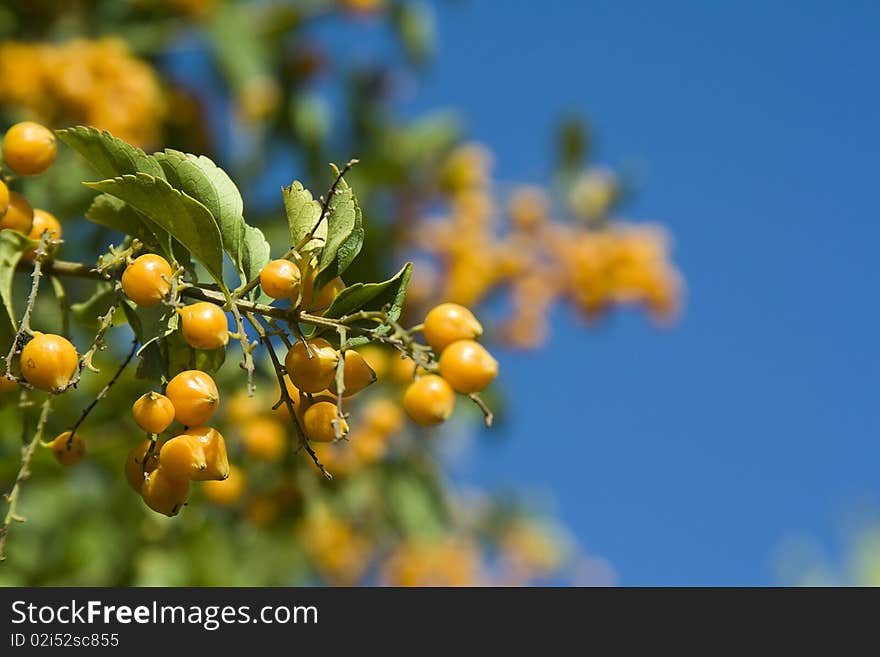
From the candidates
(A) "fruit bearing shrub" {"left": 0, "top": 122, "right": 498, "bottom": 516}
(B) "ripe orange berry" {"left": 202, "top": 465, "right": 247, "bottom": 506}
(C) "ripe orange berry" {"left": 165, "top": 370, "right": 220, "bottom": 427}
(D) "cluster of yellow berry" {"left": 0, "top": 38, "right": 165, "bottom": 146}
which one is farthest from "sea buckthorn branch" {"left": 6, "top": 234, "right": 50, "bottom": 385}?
(D) "cluster of yellow berry" {"left": 0, "top": 38, "right": 165, "bottom": 146}

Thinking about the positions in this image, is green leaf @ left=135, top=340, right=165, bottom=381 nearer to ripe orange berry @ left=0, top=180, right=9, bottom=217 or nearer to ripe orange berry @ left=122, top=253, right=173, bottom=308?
ripe orange berry @ left=122, top=253, right=173, bottom=308

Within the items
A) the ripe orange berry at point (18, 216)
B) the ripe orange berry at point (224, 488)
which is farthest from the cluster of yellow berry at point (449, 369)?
the ripe orange berry at point (224, 488)

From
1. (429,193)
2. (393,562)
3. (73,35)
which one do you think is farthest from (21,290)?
(393,562)

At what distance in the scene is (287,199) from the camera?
147 centimetres

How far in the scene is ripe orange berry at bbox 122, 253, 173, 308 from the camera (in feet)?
4.54

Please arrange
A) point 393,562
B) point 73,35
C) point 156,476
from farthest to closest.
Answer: point 393,562 → point 73,35 → point 156,476

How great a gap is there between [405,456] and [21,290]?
247 cm

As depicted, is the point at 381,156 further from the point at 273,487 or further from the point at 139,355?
the point at 139,355

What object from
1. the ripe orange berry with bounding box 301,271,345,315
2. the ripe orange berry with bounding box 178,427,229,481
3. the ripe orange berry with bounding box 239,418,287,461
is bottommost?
the ripe orange berry with bounding box 178,427,229,481

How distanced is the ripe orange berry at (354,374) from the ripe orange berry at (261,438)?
1.76 meters

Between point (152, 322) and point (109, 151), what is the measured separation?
0.84 ft

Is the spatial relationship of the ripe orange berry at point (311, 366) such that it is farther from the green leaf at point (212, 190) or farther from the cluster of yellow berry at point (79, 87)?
the cluster of yellow berry at point (79, 87)

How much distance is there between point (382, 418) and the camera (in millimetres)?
3650

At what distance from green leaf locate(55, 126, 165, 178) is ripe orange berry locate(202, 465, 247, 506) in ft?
4.69
